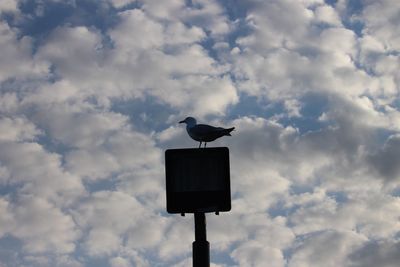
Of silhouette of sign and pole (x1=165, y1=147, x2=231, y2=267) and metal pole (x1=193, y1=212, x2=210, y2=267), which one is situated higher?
silhouette of sign and pole (x1=165, y1=147, x2=231, y2=267)

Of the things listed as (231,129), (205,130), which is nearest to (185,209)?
(205,130)

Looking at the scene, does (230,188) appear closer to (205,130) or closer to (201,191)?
(201,191)

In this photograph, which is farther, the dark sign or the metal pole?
the dark sign

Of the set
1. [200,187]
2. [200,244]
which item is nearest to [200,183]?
[200,187]

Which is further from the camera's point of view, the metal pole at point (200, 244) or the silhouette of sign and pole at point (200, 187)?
the silhouette of sign and pole at point (200, 187)

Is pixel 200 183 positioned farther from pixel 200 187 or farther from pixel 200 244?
pixel 200 244

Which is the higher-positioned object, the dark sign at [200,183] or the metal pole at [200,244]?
the dark sign at [200,183]

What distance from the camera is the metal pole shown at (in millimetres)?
4891

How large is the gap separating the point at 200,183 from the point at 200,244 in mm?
515

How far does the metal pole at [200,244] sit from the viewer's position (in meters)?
4.89

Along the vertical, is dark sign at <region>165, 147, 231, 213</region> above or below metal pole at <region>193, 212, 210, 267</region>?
above

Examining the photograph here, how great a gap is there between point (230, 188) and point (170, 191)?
0.52 m

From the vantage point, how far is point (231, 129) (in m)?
13.8

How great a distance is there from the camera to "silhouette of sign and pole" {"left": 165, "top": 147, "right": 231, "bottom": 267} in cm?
507
